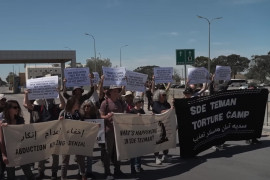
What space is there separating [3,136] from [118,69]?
3133mm

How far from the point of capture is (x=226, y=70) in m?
10.3

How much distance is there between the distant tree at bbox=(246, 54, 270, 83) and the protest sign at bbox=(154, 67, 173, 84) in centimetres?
6800

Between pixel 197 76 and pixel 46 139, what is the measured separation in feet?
16.6

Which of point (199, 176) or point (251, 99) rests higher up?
point (251, 99)

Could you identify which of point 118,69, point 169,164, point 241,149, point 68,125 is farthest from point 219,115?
point 68,125

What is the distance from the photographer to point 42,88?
667cm

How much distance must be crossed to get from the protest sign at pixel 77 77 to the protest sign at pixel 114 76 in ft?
1.29

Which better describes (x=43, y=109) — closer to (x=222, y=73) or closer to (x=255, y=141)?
(x=255, y=141)

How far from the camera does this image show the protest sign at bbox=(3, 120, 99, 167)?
17.3ft

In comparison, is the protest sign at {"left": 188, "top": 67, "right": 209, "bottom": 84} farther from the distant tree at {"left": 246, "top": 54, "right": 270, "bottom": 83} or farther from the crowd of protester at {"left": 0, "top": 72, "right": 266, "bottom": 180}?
the distant tree at {"left": 246, "top": 54, "right": 270, "bottom": 83}

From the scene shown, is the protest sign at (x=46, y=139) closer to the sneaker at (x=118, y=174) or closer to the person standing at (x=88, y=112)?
the person standing at (x=88, y=112)

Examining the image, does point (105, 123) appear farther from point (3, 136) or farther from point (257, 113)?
point (257, 113)

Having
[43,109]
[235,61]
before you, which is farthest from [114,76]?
[235,61]

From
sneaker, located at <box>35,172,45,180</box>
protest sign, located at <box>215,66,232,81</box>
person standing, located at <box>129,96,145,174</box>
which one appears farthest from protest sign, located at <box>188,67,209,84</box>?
sneaker, located at <box>35,172,45,180</box>
